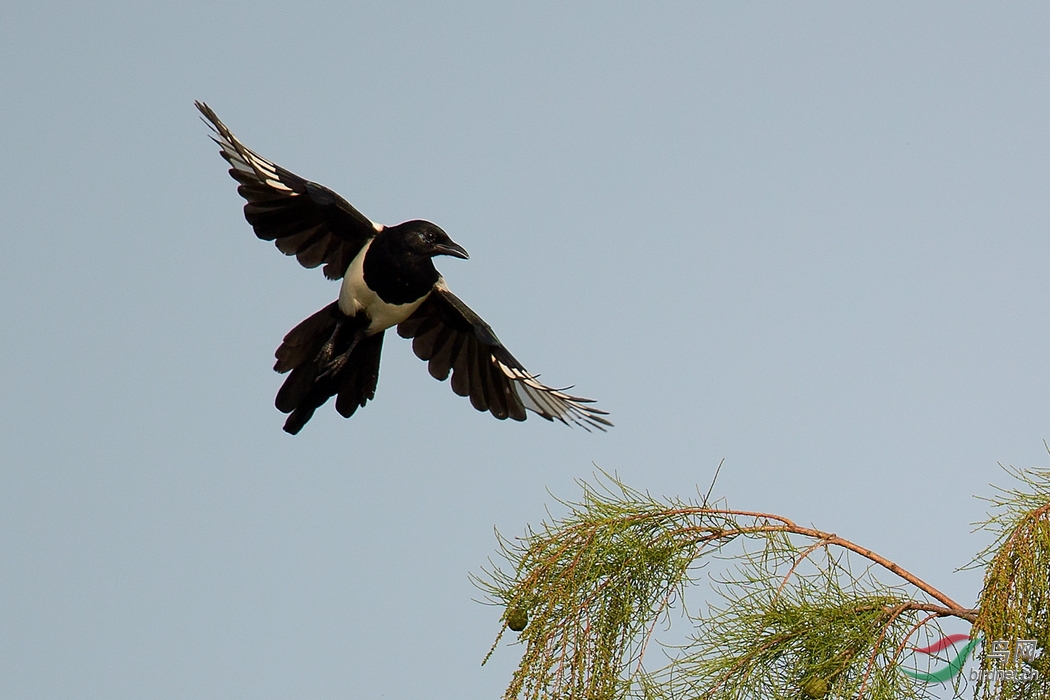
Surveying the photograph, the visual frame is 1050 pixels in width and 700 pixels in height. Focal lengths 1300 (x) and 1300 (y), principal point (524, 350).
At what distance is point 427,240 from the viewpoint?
Answer: 17.3 feet

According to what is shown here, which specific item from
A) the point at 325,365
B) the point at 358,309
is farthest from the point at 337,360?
the point at 358,309

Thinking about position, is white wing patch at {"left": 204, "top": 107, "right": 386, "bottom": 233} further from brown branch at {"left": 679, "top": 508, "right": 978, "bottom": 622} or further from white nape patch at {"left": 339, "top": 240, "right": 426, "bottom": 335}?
brown branch at {"left": 679, "top": 508, "right": 978, "bottom": 622}

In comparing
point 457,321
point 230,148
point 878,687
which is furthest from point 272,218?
point 878,687

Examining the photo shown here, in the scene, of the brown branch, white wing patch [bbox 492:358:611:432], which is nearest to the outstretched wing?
white wing patch [bbox 492:358:611:432]

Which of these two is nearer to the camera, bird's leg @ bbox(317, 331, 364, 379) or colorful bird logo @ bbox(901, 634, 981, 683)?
colorful bird logo @ bbox(901, 634, 981, 683)

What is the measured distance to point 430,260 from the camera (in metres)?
5.36

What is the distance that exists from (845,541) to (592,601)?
20.3 inches

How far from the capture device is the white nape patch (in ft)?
17.3

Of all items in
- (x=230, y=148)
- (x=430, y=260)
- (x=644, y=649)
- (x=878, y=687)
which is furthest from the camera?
(x=430, y=260)

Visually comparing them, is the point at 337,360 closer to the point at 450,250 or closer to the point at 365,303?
the point at 365,303

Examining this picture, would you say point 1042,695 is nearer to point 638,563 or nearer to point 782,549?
point 782,549

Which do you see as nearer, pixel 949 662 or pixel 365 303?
pixel 949 662

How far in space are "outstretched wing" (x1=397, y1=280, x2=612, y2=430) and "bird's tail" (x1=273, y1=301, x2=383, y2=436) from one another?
289 millimetres

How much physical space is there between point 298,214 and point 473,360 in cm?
99
